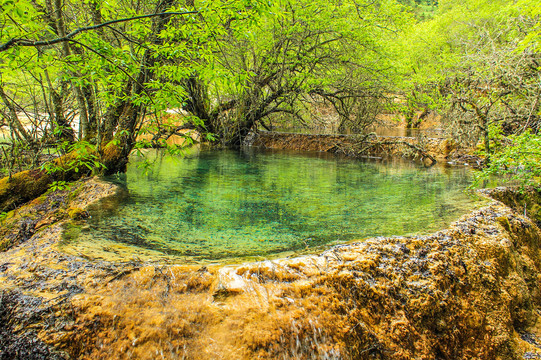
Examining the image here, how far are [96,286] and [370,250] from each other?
2608 millimetres

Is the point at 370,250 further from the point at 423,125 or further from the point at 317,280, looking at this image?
the point at 423,125

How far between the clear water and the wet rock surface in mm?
489

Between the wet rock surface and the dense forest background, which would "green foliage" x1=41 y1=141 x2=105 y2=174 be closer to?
the dense forest background

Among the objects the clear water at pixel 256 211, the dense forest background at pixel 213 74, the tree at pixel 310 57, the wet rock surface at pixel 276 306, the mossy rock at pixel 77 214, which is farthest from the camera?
the tree at pixel 310 57

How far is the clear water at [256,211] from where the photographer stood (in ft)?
11.8

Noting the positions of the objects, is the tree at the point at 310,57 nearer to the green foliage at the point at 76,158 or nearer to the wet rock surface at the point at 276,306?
the green foliage at the point at 76,158

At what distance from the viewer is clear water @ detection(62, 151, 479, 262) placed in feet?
11.8

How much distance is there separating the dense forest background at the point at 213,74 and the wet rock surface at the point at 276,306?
77.4 inches

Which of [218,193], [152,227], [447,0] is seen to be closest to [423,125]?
[447,0]

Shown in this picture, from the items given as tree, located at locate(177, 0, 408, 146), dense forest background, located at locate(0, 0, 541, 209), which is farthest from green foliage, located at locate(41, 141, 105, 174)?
tree, located at locate(177, 0, 408, 146)

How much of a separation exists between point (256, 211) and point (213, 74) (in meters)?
2.37

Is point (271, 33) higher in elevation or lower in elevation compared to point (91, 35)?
higher

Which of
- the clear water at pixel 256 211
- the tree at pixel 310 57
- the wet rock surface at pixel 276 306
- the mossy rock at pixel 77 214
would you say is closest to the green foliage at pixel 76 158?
the mossy rock at pixel 77 214

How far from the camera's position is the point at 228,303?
8.23 feet
